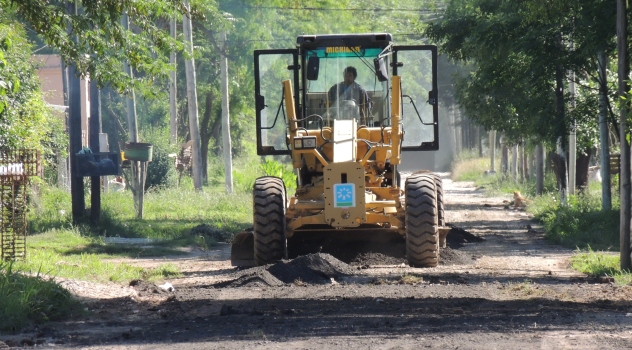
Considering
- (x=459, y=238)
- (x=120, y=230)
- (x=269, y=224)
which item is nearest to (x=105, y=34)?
(x=269, y=224)

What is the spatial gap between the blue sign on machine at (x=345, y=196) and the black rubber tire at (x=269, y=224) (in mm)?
800

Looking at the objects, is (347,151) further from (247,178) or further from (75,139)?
(247,178)

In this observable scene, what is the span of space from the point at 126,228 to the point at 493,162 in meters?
36.5

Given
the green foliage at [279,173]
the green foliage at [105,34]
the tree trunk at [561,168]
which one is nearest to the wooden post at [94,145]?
the green foliage at [105,34]

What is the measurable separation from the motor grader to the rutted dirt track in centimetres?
62

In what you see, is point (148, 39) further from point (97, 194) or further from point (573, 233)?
point (573, 233)

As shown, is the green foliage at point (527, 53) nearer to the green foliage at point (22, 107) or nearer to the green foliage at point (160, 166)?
the green foliage at point (22, 107)

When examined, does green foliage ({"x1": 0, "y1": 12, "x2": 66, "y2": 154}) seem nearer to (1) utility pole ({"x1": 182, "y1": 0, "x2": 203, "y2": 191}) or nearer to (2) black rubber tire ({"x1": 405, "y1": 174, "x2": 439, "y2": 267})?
(1) utility pole ({"x1": 182, "y1": 0, "x2": 203, "y2": 191})

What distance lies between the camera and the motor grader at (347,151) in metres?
13.6

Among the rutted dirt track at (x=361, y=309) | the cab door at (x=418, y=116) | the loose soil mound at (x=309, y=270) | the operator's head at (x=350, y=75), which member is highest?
the operator's head at (x=350, y=75)

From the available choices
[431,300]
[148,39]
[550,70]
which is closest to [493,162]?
[550,70]

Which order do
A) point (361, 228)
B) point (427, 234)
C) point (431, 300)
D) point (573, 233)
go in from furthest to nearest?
point (573, 233)
point (361, 228)
point (427, 234)
point (431, 300)

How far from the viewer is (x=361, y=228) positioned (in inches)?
568

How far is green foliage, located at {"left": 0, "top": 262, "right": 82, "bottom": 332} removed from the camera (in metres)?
9.73
